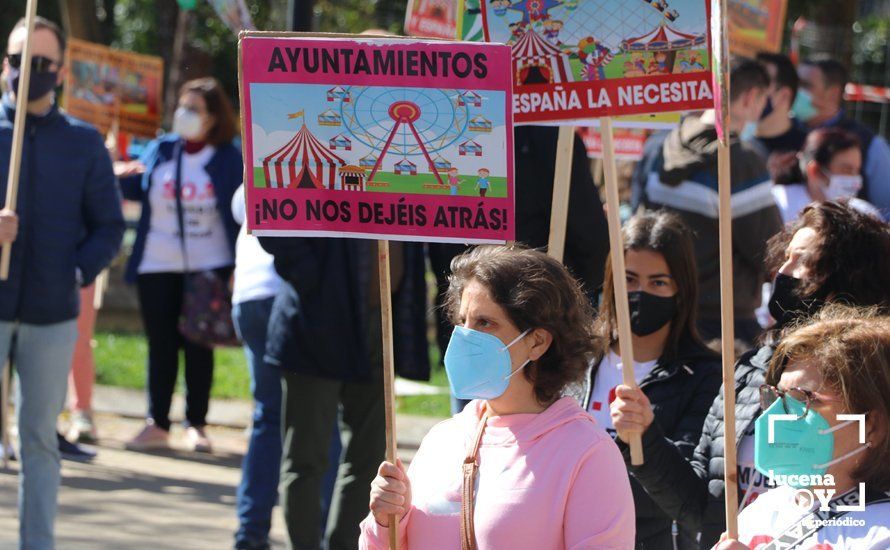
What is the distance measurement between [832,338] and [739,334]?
291cm

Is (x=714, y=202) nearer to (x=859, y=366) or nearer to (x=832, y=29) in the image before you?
(x=859, y=366)

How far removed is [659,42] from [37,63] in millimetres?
2847

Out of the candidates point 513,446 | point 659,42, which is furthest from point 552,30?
point 513,446

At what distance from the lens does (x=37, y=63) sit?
223 inches

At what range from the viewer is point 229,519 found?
22.5 feet

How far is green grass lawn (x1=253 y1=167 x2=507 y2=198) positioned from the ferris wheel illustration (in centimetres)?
2

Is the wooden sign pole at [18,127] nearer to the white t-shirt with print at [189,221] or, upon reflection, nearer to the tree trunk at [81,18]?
the white t-shirt with print at [189,221]

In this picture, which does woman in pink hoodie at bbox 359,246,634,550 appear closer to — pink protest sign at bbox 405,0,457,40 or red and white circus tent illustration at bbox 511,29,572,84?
red and white circus tent illustration at bbox 511,29,572,84

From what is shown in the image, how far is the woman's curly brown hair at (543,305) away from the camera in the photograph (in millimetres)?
3139

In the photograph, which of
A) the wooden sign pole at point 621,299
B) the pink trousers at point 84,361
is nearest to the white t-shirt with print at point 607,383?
the wooden sign pole at point 621,299

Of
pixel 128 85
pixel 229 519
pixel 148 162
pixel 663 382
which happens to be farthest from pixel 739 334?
pixel 128 85

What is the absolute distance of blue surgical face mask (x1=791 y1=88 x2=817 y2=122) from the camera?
8977 millimetres

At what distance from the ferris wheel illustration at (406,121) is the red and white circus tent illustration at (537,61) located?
0.63m

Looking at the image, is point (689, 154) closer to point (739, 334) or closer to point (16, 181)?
point (739, 334)
